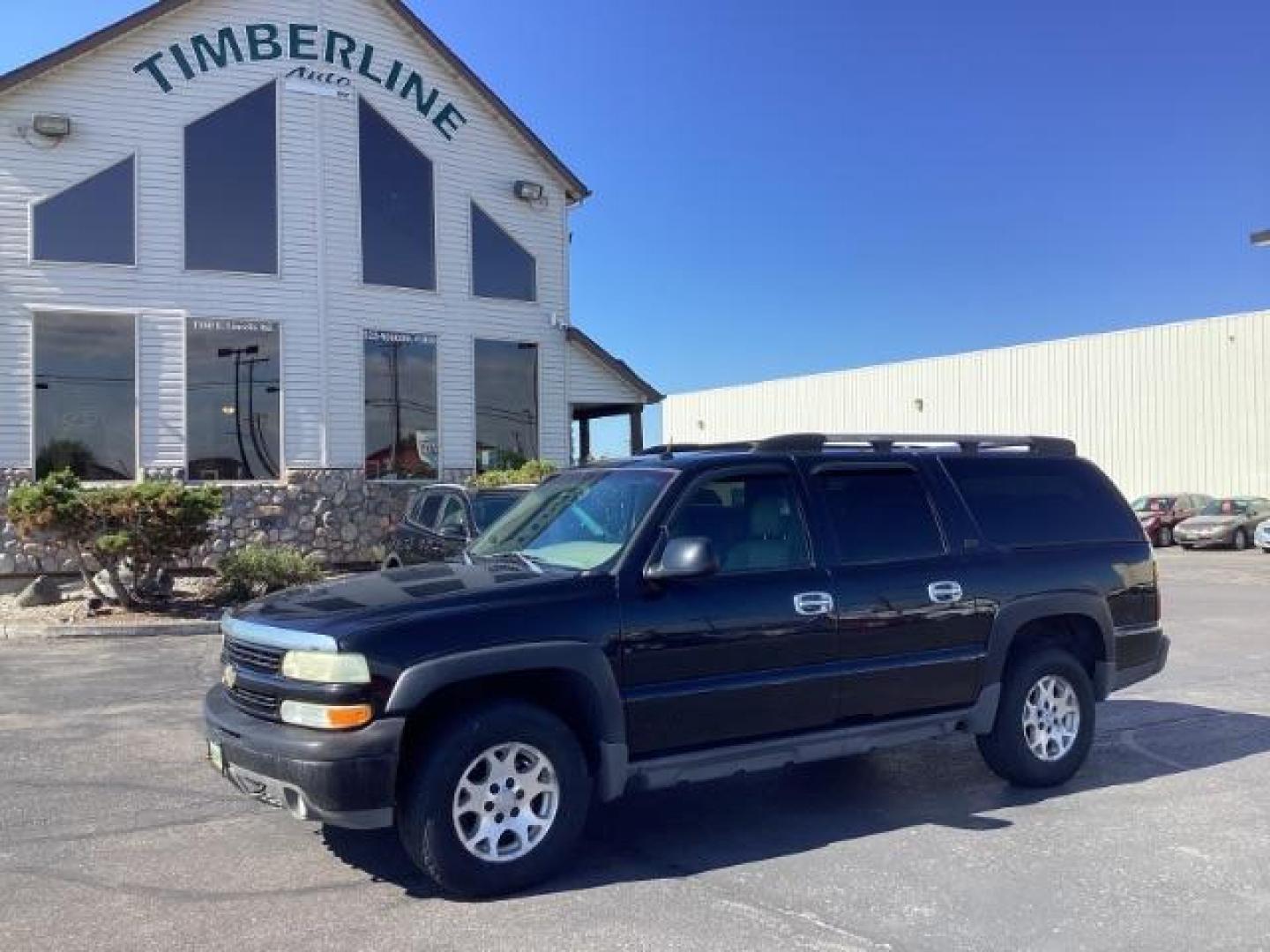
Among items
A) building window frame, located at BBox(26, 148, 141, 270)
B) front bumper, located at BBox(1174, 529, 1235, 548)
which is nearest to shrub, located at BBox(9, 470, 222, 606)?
building window frame, located at BBox(26, 148, 141, 270)

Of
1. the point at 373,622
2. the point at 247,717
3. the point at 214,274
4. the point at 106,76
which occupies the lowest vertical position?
the point at 247,717

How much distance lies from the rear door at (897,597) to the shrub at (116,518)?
9832 millimetres

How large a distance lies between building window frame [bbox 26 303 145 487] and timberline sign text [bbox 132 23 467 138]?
3580 mm

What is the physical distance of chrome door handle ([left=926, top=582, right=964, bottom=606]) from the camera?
6039 millimetres

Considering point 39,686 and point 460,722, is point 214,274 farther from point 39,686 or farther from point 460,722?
point 460,722

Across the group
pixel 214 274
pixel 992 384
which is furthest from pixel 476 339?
pixel 992 384

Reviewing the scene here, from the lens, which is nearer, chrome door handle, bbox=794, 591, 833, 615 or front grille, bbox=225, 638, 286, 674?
front grille, bbox=225, 638, 286, 674

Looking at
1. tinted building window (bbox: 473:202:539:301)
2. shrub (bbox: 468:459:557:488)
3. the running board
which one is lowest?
the running board

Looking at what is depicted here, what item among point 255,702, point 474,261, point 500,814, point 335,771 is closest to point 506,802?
point 500,814

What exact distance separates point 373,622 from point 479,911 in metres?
1.21

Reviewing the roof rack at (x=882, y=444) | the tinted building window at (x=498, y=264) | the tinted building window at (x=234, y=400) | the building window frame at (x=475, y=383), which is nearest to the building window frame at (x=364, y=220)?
the tinted building window at (x=498, y=264)

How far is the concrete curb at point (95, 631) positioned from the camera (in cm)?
1287

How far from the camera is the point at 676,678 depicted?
5.18m

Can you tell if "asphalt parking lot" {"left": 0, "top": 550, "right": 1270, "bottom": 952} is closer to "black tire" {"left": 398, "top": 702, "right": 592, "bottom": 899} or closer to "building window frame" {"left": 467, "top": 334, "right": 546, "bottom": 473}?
"black tire" {"left": 398, "top": 702, "right": 592, "bottom": 899}
